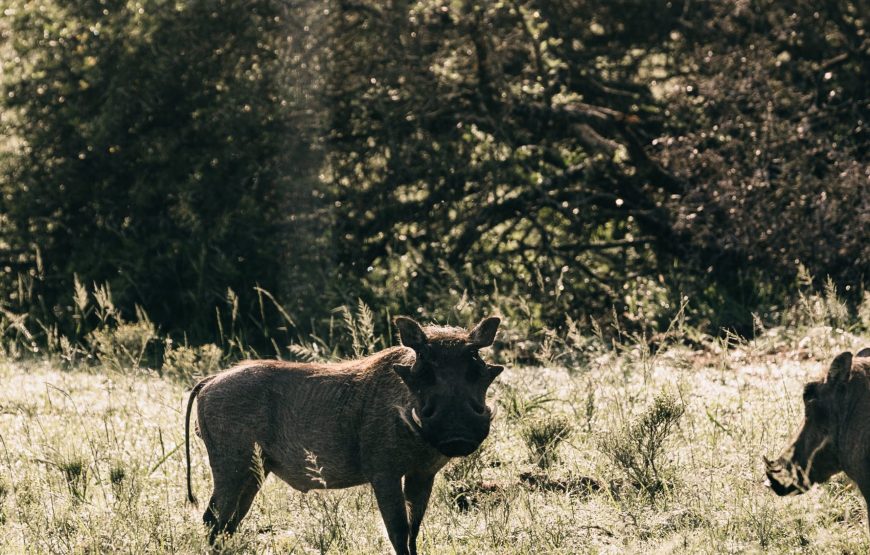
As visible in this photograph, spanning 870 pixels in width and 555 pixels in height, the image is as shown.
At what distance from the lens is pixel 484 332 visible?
4004 millimetres

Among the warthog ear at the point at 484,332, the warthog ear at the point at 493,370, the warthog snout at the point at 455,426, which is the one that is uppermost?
the warthog ear at the point at 484,332

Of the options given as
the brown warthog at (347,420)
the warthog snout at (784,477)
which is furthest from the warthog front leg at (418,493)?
the warthog snout at (784,477)

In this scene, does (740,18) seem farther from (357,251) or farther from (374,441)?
(374,441)

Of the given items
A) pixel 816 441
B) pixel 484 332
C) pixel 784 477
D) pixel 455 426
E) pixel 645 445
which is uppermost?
pixel 484 332

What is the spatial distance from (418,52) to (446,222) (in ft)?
3.97

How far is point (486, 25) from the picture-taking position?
346 inches

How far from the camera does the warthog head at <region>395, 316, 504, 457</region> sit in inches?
148

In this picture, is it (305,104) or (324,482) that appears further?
(305,104)

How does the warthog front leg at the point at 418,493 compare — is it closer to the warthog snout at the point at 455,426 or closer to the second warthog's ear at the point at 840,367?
the warthog snout at the point at 455,426

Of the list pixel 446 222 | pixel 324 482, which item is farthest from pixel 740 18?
pixel 324 482

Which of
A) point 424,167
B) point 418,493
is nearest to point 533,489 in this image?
point 418,493

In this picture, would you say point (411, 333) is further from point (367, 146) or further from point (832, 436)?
point (367, 146)

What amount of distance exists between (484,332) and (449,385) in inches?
10.1

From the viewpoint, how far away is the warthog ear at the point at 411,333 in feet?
12.8
